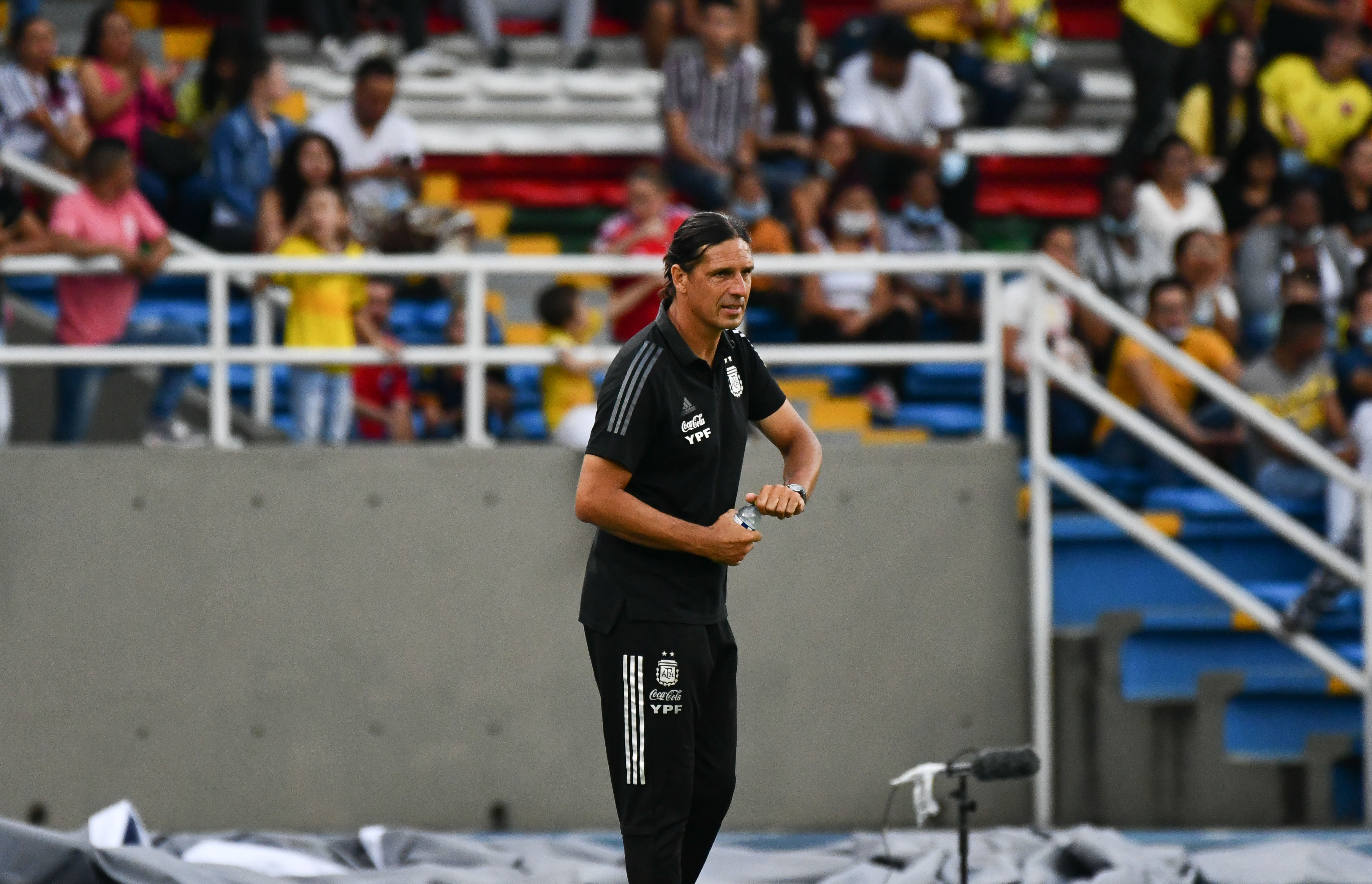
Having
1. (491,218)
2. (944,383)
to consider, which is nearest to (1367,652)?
(944,383)

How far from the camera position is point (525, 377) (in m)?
11.1

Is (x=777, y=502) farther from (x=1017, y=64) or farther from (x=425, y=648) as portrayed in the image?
(x=1017, y=64)

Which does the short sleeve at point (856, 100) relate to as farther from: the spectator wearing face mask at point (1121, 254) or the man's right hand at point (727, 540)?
A: the man's right hand at point (727, 540)

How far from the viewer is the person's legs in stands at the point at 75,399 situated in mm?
9047

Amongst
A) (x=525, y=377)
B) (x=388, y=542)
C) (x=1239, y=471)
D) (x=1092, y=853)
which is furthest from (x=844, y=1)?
(x=1092, y=853)

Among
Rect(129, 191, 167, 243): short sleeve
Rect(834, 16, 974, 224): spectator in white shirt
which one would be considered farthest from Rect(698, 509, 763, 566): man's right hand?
Rect(834, 16, 974, 224): spectator in white shirt

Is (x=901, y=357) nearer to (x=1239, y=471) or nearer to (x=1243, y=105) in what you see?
(x=1239, y=471)

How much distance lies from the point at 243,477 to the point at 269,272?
3.37ft

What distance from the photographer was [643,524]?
5.07 metres

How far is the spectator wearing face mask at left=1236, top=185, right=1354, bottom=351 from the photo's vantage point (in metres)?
11.2

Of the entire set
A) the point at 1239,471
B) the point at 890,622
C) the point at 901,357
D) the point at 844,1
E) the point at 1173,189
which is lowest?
the point at 890,622

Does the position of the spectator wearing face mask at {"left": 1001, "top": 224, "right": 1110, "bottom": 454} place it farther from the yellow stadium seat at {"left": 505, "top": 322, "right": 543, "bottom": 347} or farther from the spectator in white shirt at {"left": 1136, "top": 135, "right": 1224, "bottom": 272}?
the yellow stadium seat at {"left": 505, "top": 322, "right": 543, "bottom": 347}

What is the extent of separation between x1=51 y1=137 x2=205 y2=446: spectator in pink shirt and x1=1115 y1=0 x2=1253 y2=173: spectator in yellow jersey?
22.3 feet

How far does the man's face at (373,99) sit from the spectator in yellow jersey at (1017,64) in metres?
4.41
